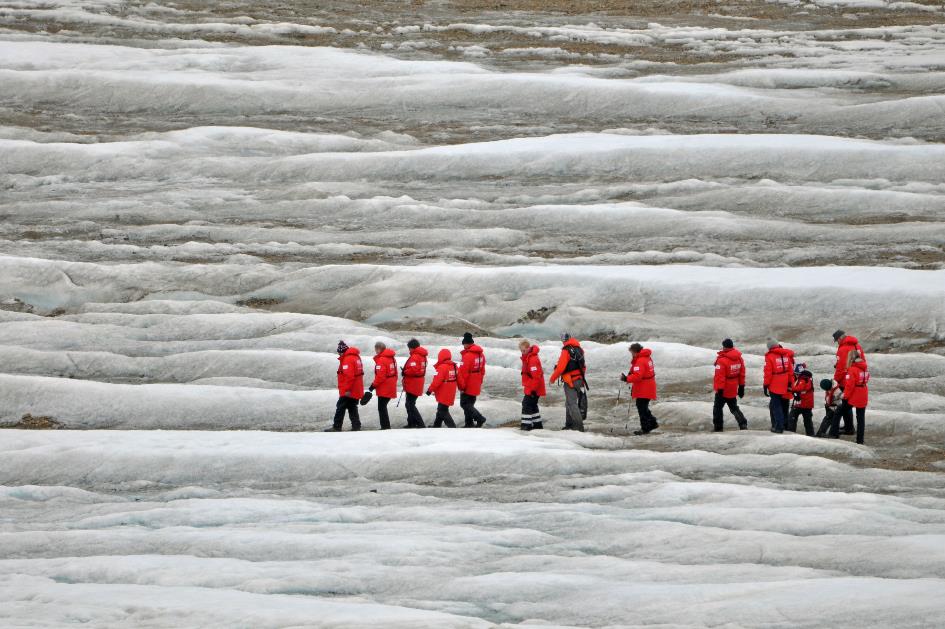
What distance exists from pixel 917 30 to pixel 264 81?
27.3 m

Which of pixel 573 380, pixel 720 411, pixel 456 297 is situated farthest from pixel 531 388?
pixel 456 297

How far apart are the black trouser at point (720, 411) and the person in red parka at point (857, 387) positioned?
1526 millimetres

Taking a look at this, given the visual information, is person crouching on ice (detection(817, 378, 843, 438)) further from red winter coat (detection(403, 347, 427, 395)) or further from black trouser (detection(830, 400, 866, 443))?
red winter coat (detection(403, 347, 427, 395))

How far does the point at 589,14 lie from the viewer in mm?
59062

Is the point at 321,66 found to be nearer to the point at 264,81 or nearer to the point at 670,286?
the point at 264,81

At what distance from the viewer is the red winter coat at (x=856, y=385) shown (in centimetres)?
1850

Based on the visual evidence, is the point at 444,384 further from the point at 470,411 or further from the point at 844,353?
the point at 844,353

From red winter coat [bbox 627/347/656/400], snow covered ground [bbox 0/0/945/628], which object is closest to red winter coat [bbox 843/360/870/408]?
snow covered ground [bbox 0/0/945/628]

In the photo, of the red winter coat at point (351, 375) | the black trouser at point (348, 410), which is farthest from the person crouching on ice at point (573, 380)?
the black trouser at point (348, 410)

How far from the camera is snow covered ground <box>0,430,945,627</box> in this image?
11.2 m

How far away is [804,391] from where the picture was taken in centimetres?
Answer: 1945

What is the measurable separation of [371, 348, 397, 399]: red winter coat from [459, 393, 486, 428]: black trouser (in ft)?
3.56

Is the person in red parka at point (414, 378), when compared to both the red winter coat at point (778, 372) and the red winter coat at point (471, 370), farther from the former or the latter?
the red winter coat at point (778, 372)

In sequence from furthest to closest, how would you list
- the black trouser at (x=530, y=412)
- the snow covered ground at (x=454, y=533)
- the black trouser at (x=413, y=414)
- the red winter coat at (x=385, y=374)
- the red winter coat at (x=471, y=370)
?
the black trouser at (x=413, y=414) < the red winter coat at (x=385, y=374) < the red winter coat at (x=471, y=370) < the black trouser at (x=530, y=412) < the snow covered ground at (x=454, y=533)
